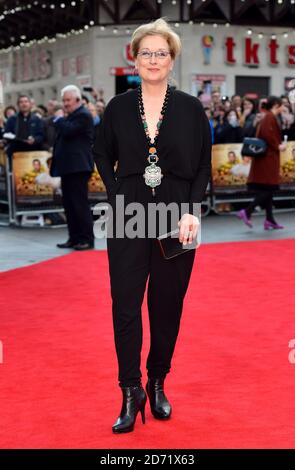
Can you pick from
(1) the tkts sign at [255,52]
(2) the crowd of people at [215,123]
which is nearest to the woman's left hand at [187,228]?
(2) the crowd of people at [215,123]

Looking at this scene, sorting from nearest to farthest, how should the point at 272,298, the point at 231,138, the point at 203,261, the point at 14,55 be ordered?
the point at 272,298 → the point at 203,261 → the point at 231,138 → the point at 14,55

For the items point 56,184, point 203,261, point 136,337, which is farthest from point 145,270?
point 56,184

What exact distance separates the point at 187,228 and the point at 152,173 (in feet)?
0.97

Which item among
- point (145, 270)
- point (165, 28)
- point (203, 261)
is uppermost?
point (165, 28)

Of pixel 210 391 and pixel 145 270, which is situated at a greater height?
pixel 145 270

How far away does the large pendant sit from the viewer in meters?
4.21

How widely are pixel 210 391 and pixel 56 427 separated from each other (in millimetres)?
981

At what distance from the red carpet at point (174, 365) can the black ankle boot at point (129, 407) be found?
0.05 m

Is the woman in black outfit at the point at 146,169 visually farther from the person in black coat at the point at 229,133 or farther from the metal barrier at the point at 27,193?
the person in black coat at the point at 229,133

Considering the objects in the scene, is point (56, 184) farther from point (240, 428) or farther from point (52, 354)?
point (240, 428)

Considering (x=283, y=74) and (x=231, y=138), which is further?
(x=283, y=74)

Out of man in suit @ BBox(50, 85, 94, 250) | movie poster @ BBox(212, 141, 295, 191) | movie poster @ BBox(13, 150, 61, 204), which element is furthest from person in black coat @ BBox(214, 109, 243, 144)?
man in suit @ BBox(50, 85, 94, 250)

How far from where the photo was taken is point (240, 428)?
171 inches

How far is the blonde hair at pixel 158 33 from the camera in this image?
422 centimetres
